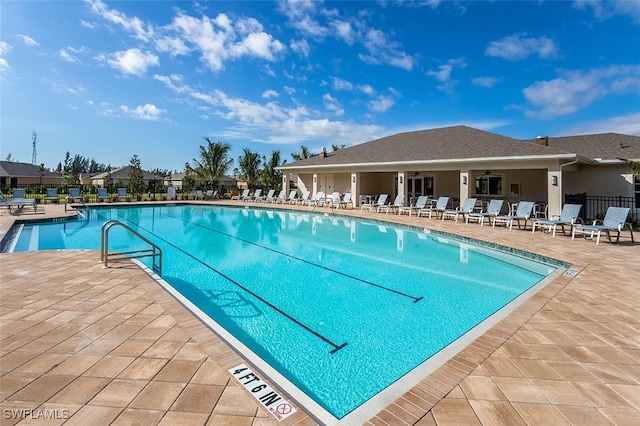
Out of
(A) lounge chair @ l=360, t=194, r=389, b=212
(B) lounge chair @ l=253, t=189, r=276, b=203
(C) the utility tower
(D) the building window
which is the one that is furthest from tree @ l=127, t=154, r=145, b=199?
(C) the utility tower

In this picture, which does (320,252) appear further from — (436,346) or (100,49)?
(100,49)

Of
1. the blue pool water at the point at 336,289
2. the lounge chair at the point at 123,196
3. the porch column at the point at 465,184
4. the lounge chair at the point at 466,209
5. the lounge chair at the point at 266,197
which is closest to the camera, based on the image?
the blue pool water at the point at 336,289

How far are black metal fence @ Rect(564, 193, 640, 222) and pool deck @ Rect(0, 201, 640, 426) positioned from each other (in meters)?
10.6

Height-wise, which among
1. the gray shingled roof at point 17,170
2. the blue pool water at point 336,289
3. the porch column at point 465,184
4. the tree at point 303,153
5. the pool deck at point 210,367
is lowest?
the blue pool water at point 336,289

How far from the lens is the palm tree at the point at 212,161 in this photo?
1139 inches

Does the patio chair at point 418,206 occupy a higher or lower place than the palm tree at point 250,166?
lower

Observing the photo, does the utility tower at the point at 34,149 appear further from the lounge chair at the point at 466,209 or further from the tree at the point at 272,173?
the lounge chair at the point at 466,209

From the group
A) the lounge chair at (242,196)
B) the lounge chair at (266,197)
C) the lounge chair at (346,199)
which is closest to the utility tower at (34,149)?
the lounge chair at (242,196)

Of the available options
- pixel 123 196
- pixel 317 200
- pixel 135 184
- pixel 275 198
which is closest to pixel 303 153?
pixel 275 198

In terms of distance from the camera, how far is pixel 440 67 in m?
20.9

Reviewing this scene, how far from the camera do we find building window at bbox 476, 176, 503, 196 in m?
17.9

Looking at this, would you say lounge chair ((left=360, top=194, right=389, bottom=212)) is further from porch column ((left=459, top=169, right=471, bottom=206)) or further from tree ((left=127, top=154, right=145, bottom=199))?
tree ((left=127, top=154, right=145, bottom=199))

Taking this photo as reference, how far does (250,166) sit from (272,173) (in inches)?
92.6

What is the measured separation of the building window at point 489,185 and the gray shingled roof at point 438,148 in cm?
240
